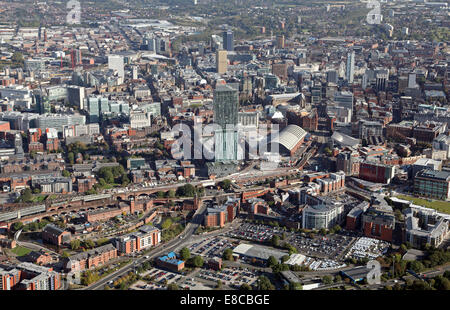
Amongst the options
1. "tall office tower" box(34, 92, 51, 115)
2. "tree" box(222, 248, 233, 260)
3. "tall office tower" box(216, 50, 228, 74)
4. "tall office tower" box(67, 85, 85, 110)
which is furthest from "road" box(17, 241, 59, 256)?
"tall office tower" box(216, 50, 228, 74)

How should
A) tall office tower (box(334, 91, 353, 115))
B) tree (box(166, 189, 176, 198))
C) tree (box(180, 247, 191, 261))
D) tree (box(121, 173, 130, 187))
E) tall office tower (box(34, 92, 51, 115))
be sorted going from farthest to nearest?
tall office tower (box(334, 91, 353, 115)) < tall office tower (box(34, 92, 51, 115)) < tree (box(121, 173, 130, 187)) < tree (box(166, 189, 176, 198)) < tree (box(180, 247, 191, 261))

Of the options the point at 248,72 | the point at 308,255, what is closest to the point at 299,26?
the point at 248,72

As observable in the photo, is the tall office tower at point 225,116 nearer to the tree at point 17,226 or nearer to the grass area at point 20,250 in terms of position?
the tree at point 17,226

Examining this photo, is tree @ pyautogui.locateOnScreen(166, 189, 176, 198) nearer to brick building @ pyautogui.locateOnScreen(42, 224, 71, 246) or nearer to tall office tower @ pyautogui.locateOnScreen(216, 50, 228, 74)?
brick building @ pyautogui.locateOnScreen(42, 224, 71, 246)

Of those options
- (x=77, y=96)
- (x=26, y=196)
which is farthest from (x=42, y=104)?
(x=26, y=196)

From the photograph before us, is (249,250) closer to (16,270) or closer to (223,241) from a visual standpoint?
(223,241)

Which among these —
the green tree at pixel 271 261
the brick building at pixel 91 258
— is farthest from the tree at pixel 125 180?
the green tree at pixel 271 261
